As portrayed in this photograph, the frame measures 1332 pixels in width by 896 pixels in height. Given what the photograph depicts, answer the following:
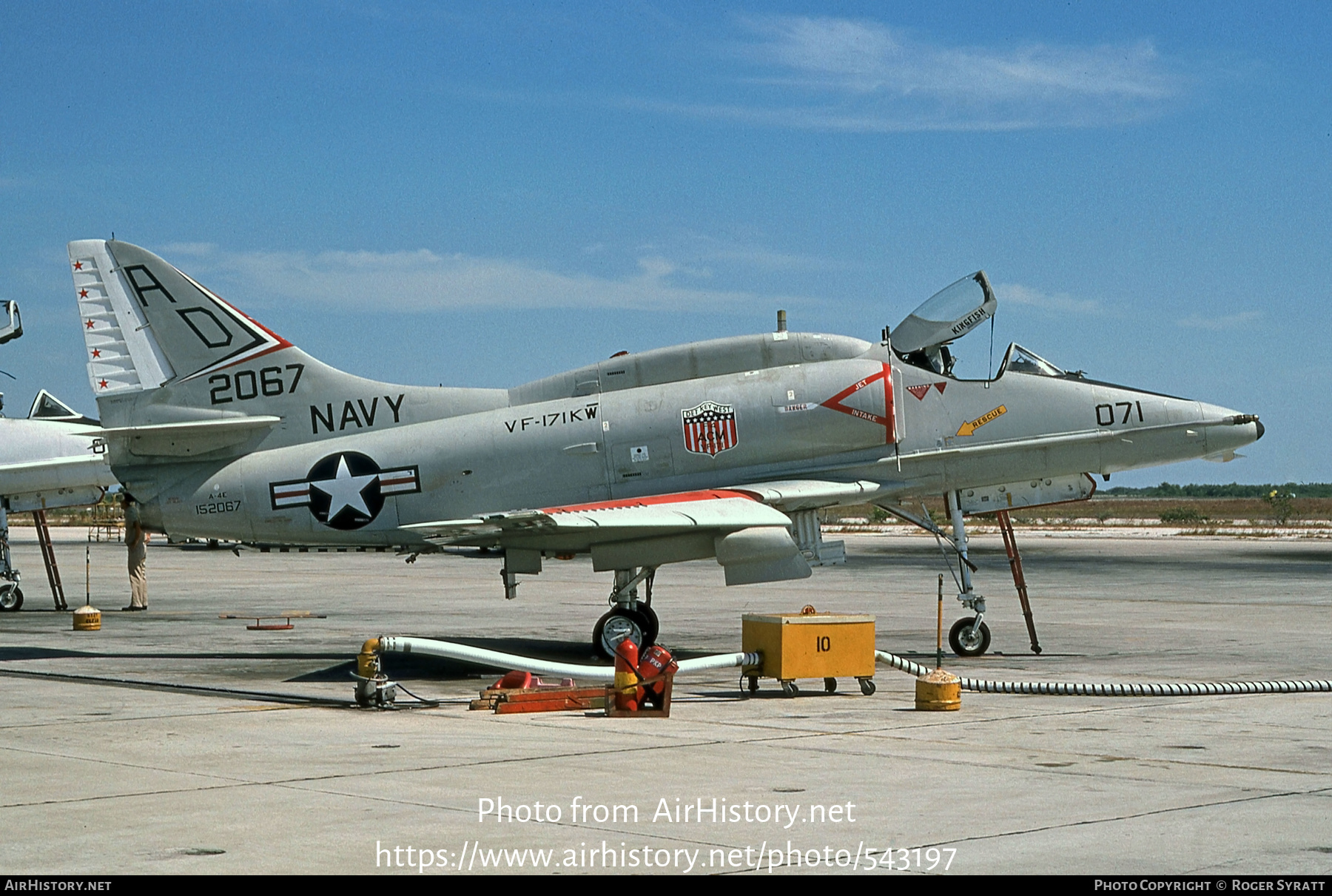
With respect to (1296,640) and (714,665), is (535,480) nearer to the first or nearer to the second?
(714,665)

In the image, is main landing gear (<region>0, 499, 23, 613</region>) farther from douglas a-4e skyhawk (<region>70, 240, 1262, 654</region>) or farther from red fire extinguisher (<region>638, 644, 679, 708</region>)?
red fire extinguisher (<region>638, 644, 679, 708</region>)

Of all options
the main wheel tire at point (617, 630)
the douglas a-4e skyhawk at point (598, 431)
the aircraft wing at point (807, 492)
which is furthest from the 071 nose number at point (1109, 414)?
the main wheel tire at point (617, 630)

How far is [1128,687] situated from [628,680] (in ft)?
17.1

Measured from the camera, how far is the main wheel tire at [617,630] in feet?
54.9

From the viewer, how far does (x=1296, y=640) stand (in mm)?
20344

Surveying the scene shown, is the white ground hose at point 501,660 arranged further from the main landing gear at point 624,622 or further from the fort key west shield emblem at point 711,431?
the fort key west shield emblem at point 711,431

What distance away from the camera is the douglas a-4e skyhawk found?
17422mm

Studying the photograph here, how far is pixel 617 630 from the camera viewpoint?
1673 centimetres

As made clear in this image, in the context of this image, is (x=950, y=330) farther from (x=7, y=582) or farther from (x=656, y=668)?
(x=7, y=582)

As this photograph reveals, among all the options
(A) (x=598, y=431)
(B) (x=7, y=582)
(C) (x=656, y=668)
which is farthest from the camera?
(B) (x=7, y=582)

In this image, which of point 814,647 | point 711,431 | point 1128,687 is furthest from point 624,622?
point 1128,687

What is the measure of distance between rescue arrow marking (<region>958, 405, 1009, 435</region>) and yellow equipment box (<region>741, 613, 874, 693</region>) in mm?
4274

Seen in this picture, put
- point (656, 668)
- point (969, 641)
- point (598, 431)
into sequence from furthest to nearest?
point (969, 641) → point (598, 431) → point (656, 668)

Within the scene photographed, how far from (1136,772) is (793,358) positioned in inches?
358
